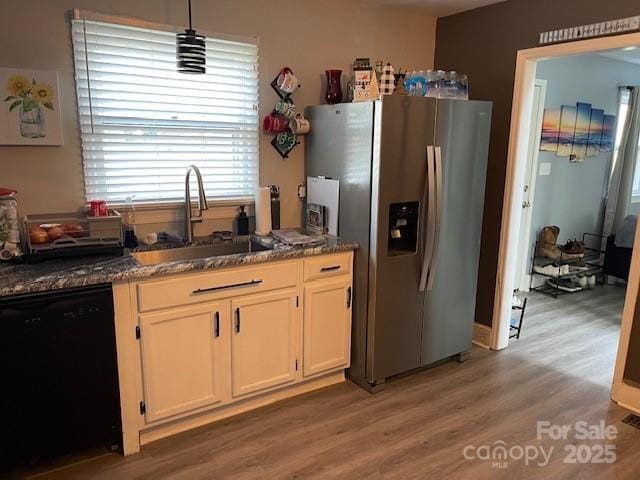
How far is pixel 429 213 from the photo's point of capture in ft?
Result: 9.09

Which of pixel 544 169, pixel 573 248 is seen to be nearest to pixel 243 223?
pixel 544 169

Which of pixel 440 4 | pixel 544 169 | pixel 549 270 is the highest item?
pixel 440 4

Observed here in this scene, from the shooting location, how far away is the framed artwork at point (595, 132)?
5094 mm

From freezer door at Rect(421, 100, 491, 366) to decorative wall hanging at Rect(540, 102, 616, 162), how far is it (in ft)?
7.04

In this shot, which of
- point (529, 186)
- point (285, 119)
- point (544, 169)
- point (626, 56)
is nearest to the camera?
point (285, 119)

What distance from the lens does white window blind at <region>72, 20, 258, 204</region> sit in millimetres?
2508

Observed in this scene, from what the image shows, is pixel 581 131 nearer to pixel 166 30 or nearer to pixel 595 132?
pixel 595 132

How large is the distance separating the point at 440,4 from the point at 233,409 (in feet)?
9.64

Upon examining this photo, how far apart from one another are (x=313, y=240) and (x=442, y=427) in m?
1.24

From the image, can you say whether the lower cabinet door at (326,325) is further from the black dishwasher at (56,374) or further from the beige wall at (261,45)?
the black dishwasher at (56,374)

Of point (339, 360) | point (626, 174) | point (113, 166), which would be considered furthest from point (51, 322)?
point (626, 174)

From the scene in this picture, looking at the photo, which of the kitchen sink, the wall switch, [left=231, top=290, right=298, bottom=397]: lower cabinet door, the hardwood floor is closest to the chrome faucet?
the kitchen sink

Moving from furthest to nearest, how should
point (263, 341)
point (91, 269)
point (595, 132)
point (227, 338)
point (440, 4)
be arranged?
point (595, 132), point (440, 4), point (263, 341), point (227, 338), point (91, 269)

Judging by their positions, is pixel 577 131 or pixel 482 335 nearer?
pixel 482 335
